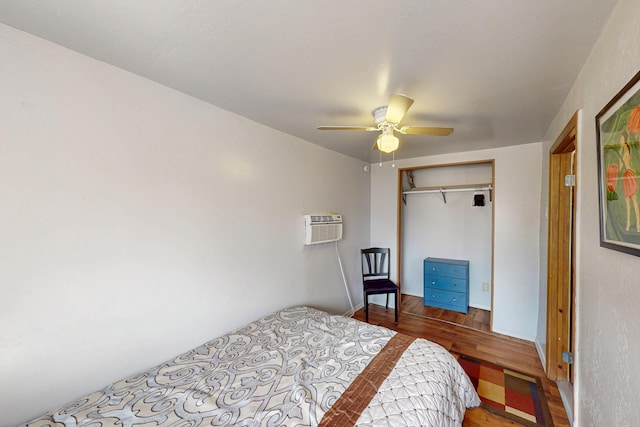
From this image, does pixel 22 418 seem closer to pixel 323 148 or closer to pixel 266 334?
pixel 266 334

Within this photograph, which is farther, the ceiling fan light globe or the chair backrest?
the chair backrest

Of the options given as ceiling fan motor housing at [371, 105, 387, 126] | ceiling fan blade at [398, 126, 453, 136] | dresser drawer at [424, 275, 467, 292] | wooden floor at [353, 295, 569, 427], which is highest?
ceiling fan motor housing at [371, 105, 387, 126]

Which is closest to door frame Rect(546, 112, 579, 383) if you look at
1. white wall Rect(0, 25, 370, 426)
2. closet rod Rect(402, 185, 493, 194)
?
closet rod Rect(402, 185, 493, 194)

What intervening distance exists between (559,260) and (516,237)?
83cm

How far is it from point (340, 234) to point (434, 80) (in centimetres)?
200

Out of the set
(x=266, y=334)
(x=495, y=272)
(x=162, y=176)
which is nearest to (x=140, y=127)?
(x=162, y=176)

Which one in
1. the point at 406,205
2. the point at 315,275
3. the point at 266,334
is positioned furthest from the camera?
the point at 406,205

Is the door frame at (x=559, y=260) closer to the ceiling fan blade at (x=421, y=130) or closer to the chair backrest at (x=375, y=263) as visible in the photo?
the ceiling fan blade at (x=421, y=130)

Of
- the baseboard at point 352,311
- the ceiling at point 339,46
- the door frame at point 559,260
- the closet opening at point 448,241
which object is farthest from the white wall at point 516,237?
the baseboard at point 352,311

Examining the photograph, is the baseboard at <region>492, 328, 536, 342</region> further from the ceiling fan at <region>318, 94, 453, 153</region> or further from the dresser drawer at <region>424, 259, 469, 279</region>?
the ceiling fan at <region>318, 94, 453, 153</region>

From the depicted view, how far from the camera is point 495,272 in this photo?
3062 millimetres

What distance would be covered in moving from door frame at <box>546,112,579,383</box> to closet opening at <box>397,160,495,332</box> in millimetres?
1116

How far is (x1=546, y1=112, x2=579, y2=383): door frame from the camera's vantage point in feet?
6.81

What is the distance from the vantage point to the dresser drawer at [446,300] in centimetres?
360
